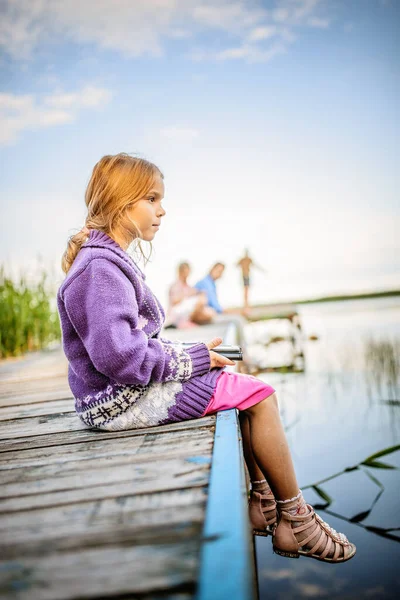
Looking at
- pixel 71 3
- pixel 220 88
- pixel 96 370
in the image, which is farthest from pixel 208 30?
pixel 96 370

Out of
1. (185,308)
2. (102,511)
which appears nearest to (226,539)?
(102,511)

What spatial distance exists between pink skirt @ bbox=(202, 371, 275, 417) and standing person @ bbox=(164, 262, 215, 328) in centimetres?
658

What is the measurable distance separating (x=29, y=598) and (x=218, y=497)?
1.42ft

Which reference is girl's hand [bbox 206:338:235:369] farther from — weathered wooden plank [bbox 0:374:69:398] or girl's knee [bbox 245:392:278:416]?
weathered wooden plank [bbox 0:374:69:398]

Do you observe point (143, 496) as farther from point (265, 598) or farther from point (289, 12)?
point (289, 12)

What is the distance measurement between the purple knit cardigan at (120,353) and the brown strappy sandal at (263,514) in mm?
466

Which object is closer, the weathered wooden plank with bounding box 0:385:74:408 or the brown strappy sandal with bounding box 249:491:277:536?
the brown strappy sandal with bounding box 249:491:277:536

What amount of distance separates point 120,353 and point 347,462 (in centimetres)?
336

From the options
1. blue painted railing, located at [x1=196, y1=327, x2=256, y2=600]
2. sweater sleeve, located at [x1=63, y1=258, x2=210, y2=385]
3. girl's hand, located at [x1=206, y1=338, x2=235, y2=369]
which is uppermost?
sweater sleeve, located at [x1=63, y1=258, x2=210, y2=385]

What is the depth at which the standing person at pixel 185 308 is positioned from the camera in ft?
28.3

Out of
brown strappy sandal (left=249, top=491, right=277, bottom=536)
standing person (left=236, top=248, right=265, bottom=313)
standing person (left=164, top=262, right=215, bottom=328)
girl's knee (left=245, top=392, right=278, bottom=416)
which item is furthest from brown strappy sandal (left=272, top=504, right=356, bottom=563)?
standing person (left=236, top=248, right=265, bottom=313)

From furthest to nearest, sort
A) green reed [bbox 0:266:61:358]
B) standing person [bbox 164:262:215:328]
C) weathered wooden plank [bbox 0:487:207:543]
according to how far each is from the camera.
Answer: standing person [bbox 164:262:215:328] < green reed [bbox 0:266:61:358] < weathered wooden plank [bbox 0:487:207:543]

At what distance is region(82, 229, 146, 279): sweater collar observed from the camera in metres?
1.74

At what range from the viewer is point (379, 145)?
28.3 meters
